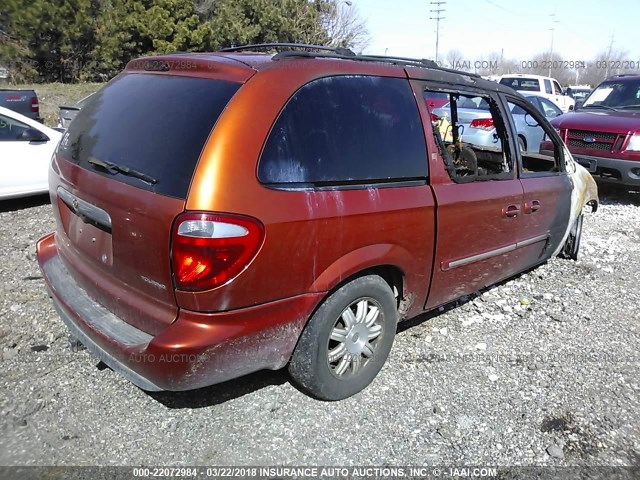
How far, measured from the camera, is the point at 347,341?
291cm

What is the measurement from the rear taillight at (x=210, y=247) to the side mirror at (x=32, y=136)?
223 inches

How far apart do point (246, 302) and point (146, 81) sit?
138 centimetres

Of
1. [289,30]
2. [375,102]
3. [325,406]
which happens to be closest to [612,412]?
[325,406]

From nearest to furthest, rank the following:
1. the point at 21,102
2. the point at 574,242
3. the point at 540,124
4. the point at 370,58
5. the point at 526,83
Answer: the point at 370,58 < the point at 540,124 < the point at 574,242 < the point at 21,102 < the point at 526,83

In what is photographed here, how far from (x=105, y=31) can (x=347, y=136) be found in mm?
20761

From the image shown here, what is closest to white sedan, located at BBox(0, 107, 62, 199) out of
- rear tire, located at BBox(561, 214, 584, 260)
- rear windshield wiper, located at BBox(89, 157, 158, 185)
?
rear windshield wiper, located at BBox(89, 157, 158, 185)

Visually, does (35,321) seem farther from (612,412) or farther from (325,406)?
(612,412)

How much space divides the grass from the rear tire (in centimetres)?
1494

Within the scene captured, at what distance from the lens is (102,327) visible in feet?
8.38

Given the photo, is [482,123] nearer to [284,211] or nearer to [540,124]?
[540,124]

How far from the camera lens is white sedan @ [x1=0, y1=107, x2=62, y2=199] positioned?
6539 mm

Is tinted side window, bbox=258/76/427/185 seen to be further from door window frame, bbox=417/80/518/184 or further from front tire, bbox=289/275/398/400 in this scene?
front tire, bbox=289/275/398/400

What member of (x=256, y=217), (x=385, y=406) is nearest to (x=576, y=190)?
(x=385, y=406)

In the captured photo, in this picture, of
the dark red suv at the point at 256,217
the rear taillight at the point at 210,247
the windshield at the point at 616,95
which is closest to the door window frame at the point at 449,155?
the dark red suv at the point at 256,217
